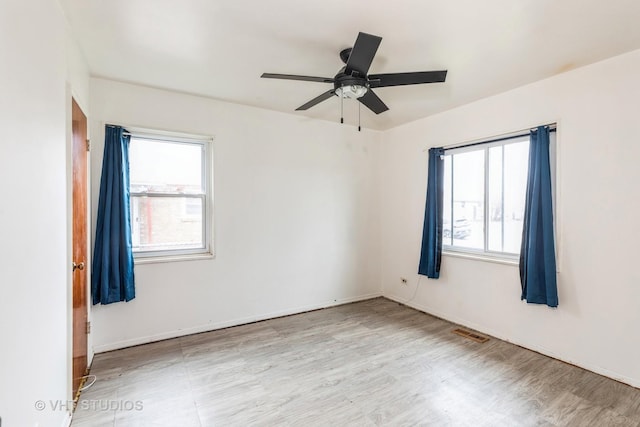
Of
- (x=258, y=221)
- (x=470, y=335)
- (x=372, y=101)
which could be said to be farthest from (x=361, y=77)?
(x=470, y=335)

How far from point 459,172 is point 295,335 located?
2.85 m

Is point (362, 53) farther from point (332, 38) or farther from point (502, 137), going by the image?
point (502, 137)

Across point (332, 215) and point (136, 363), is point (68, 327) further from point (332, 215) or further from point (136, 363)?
point (332, 215)

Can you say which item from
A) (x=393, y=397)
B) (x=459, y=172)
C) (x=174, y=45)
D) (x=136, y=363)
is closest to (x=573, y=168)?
(x=459, y=172)

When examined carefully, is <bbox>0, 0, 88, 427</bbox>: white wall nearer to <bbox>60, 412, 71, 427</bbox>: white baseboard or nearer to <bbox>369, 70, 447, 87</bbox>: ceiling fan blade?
<bbox>60, 412, 71, 427</bbox>: white baseboard

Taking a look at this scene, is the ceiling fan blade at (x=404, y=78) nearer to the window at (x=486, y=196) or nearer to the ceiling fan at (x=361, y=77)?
the ceiling fan at (x=361, y=77)

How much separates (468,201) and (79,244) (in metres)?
4.04

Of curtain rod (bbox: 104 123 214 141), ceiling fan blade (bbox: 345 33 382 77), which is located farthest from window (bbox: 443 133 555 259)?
curtain rod (bbox: 104 123 214 141)

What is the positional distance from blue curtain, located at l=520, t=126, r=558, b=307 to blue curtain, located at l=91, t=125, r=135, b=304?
12.9 feet

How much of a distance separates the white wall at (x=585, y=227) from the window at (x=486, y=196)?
21cm

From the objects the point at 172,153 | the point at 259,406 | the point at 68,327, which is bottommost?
the point at 259,406

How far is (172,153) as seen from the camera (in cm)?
339

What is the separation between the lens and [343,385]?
244 cm

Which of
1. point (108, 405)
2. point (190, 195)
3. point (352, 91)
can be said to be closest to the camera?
point (108, 405)
